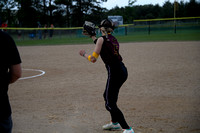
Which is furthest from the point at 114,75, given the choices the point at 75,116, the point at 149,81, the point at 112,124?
the point at 149,81

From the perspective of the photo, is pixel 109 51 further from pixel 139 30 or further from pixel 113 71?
pixel 139 30

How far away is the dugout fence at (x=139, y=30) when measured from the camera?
36.8 m

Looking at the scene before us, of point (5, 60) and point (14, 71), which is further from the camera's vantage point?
point (14, 71)

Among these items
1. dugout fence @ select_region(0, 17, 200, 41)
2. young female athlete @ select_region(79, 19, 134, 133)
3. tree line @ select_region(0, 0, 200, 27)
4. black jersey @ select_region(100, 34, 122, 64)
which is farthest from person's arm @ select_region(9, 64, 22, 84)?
tree line @ select_region(0, 0, 200, 27)

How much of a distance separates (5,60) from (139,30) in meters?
39.3

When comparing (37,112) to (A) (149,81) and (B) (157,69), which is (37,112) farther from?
(B) (157,69)

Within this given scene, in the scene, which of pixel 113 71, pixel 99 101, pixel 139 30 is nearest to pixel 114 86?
pixel 113 71

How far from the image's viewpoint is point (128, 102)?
635cm

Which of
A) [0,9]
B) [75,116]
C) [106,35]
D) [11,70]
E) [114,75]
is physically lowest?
[75,116]

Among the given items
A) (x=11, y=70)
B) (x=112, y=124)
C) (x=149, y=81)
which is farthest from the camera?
(x=149, y=81)

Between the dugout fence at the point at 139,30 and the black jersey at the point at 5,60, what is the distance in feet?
111

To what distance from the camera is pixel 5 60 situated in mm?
2424

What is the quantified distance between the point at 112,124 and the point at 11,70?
8.82ft

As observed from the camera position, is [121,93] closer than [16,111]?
No
